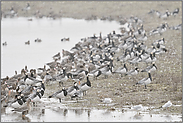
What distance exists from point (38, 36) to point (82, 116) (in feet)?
93.8

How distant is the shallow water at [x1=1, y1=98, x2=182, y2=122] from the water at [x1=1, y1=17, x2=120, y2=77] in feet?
29.5

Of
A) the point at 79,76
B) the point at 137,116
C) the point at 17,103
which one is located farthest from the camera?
the point at 79,76

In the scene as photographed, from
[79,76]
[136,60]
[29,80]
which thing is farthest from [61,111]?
[136,60]

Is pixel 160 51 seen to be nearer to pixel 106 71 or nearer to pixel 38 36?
pixel 106 71

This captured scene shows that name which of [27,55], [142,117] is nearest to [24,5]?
[27,55]

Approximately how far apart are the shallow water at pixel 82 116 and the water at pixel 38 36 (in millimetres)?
8987

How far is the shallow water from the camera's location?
1199cm

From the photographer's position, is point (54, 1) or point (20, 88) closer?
point (20, 88)

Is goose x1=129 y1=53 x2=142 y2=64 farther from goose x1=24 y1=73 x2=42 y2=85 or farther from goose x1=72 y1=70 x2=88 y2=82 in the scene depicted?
goose x1=24 y1=73 x2=42 y2=85

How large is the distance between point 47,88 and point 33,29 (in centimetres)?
2829

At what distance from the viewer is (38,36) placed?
4000cm

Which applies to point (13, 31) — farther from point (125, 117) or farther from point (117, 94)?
point (125, 117)

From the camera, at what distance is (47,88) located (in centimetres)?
1814

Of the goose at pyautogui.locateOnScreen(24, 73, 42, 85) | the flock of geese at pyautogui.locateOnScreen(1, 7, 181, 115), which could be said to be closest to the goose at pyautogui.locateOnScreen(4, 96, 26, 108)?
the flock of geese at pyautogui.locateOnScreen(1, 7, 181, 115)
